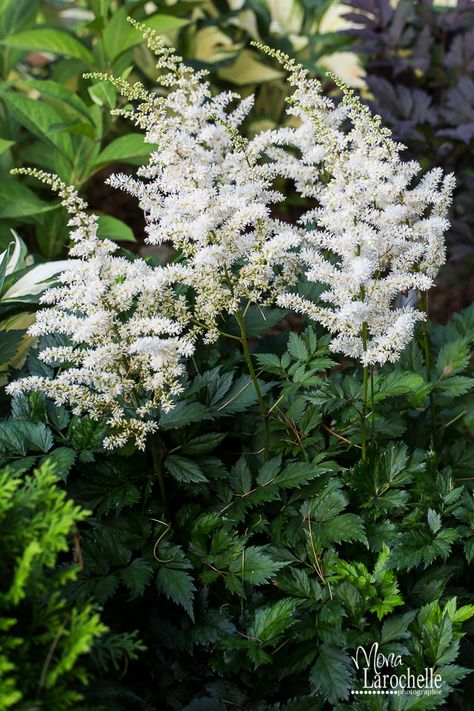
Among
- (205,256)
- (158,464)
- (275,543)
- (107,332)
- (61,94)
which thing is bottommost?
(275,543)

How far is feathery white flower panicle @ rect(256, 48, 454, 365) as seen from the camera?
134cm

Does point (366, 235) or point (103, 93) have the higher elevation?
point (103, 93)

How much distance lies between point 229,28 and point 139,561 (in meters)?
2.56

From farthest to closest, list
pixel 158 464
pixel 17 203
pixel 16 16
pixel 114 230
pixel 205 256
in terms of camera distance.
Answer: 1. pixel 16 16
2. pixel 17 203
3. pixel 114 230
4. pixel 158 464
5. pixel 205 256

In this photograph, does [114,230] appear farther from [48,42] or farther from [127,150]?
[48,42]

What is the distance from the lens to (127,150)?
7.30 feet

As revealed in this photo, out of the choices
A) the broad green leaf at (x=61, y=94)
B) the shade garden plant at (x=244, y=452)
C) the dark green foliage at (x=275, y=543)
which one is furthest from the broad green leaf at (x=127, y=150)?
the dark green foliage at (x=275, y=543)

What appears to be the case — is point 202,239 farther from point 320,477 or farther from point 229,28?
point 229,28

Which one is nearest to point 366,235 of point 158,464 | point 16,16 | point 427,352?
point 427,352

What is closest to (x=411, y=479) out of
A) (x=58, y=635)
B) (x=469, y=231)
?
(x=58, y=635)

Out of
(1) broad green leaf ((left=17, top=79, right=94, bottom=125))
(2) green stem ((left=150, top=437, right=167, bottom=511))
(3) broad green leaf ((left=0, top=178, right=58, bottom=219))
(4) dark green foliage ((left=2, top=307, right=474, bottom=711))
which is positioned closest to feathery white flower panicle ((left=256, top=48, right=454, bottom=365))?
(4) dark green foliage ((left=2, top=307, right=474, bottom=711))

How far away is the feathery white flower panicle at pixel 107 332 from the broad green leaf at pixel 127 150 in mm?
925

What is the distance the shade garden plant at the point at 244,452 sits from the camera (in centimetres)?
131

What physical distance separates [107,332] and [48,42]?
1.43 meters
